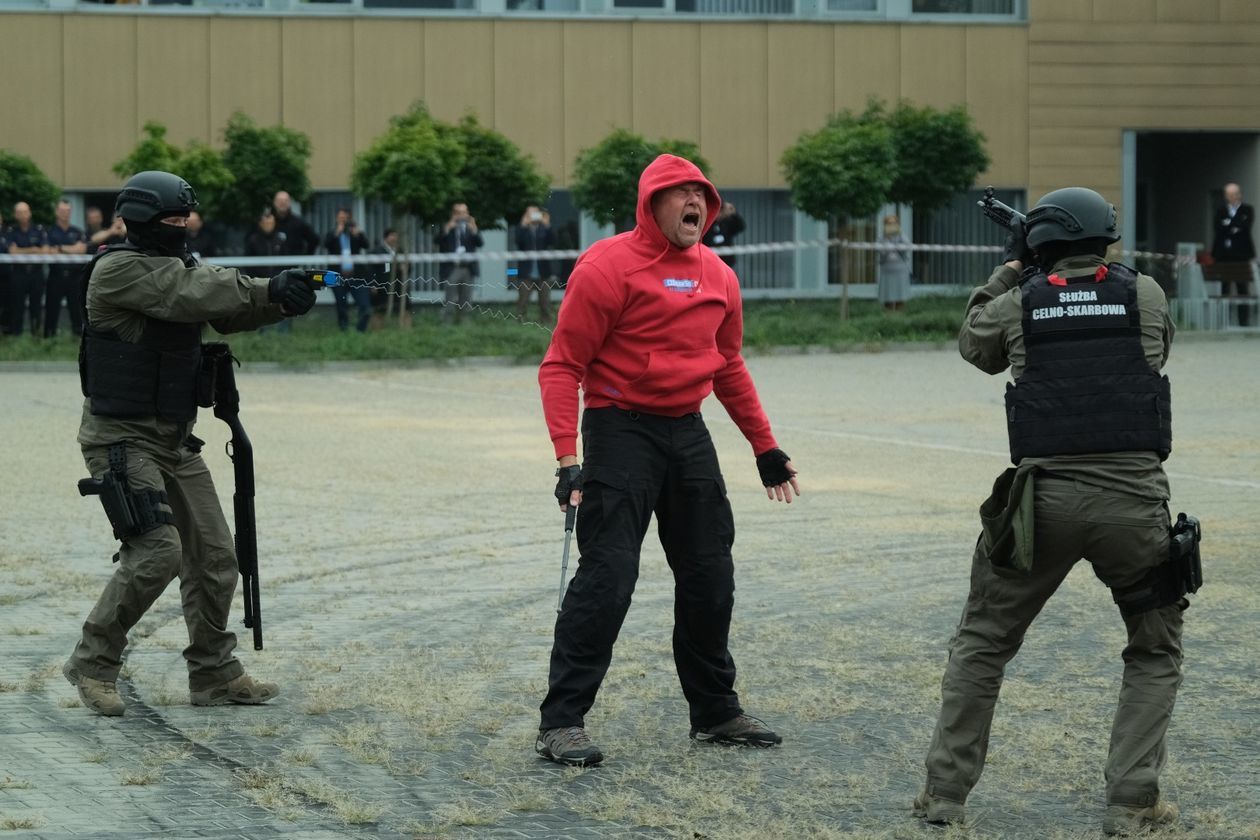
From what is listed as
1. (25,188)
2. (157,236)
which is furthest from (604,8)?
(157,236)

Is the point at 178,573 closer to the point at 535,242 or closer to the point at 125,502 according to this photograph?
the point at 125,502

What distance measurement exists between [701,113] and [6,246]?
14.1 m

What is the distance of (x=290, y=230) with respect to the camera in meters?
25.7

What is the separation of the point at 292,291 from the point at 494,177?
22122 millimetres

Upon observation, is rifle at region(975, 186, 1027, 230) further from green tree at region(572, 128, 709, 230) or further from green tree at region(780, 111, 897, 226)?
green tree at region(780, 111, 897, 226)

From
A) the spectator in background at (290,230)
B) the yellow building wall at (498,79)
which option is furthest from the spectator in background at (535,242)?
the yellow building wall at (498,79)

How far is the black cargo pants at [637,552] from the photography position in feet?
21.0

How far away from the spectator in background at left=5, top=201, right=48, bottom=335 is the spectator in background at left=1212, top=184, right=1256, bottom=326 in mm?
16588

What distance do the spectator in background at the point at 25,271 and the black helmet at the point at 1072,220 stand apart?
20.8 meters

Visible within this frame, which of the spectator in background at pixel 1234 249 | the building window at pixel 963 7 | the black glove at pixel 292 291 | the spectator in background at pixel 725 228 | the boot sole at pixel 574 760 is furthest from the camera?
the building window at pixel 963 7

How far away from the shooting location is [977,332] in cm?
562

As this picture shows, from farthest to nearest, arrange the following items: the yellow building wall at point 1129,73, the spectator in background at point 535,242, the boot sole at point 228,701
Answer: the yellow building wall at point 1129,73, the spectator in background at point 535,242, the boot sole at point 228,701

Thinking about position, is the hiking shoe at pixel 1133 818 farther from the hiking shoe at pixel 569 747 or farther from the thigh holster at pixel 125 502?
the thigh holster at pixel 125 502

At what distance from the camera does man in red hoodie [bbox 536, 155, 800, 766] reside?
6.38 metres
